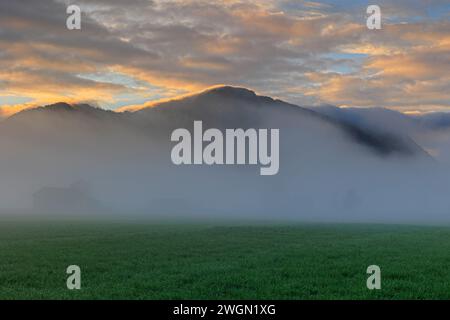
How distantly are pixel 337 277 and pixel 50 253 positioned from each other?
72.4 feet

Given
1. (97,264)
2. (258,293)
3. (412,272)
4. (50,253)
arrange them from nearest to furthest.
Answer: (258,293)
(412,272)
(97,264)
(50,253)

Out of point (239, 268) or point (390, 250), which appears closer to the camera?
point (239, 268)

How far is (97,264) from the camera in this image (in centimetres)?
2909

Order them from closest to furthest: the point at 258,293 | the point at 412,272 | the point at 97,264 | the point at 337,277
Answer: the point at 258,293 < the point at 337,277 < the point at 412,272 < the point at 97,264

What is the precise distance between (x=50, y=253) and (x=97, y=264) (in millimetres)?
9185
